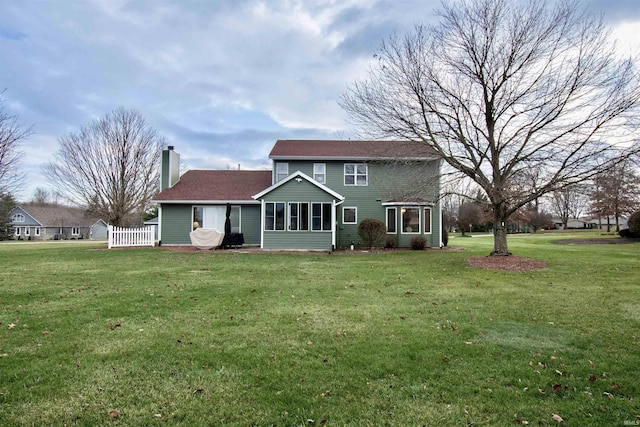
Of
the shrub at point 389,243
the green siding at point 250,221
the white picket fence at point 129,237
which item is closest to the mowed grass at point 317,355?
the shrub at point 389,243

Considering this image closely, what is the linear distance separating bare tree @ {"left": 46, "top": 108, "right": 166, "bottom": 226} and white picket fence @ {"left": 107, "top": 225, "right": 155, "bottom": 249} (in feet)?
27.0

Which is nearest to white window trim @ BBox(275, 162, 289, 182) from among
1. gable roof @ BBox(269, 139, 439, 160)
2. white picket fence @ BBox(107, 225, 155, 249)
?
gable roof @ BBox(269, 139, 439, 160)

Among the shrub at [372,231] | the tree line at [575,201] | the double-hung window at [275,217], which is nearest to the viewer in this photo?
the tree line at [575,201]

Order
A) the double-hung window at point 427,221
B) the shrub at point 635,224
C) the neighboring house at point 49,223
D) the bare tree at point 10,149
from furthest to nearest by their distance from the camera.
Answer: the neighboring house at point 49,223 → the shrub at point 635,224 → the double-hung window at point 427,221 → the bare tree at point 10,149

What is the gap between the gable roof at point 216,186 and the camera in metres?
21.5

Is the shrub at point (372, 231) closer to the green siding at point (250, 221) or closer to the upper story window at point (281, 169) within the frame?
the upper story window at point (281, 169)

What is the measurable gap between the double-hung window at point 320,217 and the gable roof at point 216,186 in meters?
4.30

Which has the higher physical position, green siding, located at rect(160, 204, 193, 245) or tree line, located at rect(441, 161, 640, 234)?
tree line, located at rect(441, 161, 640, 234)

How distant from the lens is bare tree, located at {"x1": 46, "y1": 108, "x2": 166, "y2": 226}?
27.5 metres

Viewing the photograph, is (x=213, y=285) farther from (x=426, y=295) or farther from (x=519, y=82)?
(x=519, y=82)

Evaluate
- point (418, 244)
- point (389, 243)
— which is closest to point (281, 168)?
point (389, 243)

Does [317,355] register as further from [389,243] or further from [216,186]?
→ [216,186]

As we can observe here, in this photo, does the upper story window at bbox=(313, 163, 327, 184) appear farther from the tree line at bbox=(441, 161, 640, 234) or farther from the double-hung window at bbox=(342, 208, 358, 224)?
the tree line at bbox=(441, 161, 640, 234)

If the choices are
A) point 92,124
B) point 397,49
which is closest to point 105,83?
point 92,124
